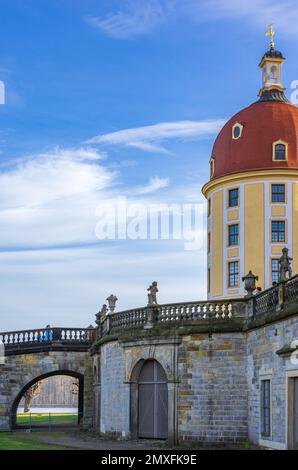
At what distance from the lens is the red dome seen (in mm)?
43781

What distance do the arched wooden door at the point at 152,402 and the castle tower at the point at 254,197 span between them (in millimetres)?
13065

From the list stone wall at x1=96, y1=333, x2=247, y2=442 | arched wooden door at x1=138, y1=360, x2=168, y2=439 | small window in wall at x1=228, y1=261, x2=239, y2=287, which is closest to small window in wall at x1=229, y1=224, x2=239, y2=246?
small window in wall at x1=228, y1=261, x2=239, y2=287

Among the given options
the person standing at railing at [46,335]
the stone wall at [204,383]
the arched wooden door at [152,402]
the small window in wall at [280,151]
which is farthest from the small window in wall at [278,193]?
the stone wall at [204,383]

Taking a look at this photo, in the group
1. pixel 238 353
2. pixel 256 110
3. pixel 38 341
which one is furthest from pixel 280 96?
pixel 238 353

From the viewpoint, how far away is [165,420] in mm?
29891

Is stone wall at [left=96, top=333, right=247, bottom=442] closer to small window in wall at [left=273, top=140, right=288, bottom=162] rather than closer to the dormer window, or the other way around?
small window in wall at [left=273, top=140, right=288, bottom=162]

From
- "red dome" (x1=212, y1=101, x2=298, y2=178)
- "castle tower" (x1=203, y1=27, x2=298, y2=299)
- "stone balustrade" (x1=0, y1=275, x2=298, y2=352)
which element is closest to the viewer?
"stone balustrade" (x1=0, y1=275, x2=298, y2=352)

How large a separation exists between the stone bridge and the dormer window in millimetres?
12808

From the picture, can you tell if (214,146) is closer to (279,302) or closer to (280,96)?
(280,96)

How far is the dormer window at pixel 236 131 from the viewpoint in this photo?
44922 millimetres

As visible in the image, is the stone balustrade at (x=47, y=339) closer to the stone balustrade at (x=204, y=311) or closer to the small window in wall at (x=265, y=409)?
the stone balustrade at (x=204, y=311)

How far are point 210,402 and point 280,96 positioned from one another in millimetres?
23164

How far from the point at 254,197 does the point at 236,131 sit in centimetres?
396

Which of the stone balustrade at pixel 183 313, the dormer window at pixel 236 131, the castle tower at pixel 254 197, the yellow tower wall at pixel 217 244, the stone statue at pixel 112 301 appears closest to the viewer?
the stone balustrade at pixel 183 313
